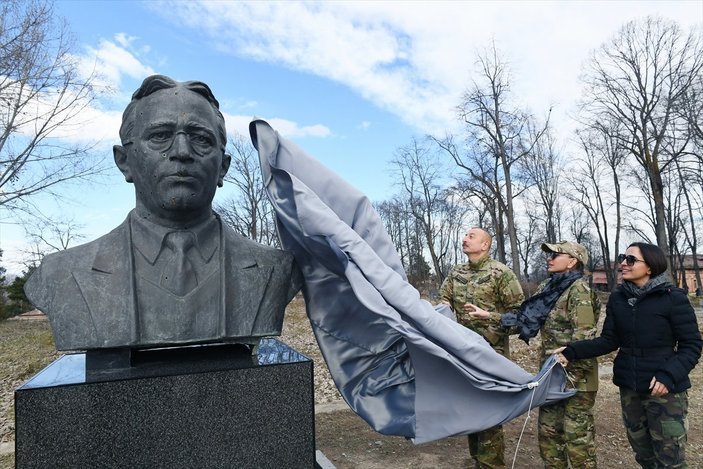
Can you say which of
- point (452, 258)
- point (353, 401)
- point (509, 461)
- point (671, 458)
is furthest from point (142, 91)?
point (452, 258)

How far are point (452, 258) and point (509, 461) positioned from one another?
43.7m

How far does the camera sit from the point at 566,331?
3.81 m

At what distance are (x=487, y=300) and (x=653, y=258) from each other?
53.5 inches

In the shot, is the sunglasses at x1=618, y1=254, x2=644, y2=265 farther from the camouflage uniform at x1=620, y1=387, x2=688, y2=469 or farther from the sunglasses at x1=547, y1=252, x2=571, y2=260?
the camouflage uniform at x1=620, y1=387, x2=688, y2=469

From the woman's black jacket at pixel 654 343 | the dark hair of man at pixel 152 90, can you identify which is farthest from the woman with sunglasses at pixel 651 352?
the dark hair of man at pixel 152 90

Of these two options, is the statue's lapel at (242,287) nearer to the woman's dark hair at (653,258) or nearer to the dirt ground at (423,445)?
the dirt ground at (423,445)

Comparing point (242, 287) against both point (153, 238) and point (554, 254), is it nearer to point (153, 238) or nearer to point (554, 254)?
point (153, 238)

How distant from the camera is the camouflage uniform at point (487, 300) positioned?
415 centimetres

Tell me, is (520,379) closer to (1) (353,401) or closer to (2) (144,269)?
(1) (353,401)

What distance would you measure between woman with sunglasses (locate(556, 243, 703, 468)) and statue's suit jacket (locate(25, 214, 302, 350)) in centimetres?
202

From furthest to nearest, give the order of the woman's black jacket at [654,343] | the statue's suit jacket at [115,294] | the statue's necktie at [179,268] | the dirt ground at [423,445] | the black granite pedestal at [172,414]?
the dirt ground at [423,445]
the woman's black jacket at [654,343]
the statue's necktie at [179,268]
the statue's suit jacket at [115,294]
the black granite pedestal at [172,414]

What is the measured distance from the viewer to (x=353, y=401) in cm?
300

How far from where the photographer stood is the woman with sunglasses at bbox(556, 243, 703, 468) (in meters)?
3.36

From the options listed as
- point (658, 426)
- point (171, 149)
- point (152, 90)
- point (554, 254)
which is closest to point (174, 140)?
point (171, 149)
